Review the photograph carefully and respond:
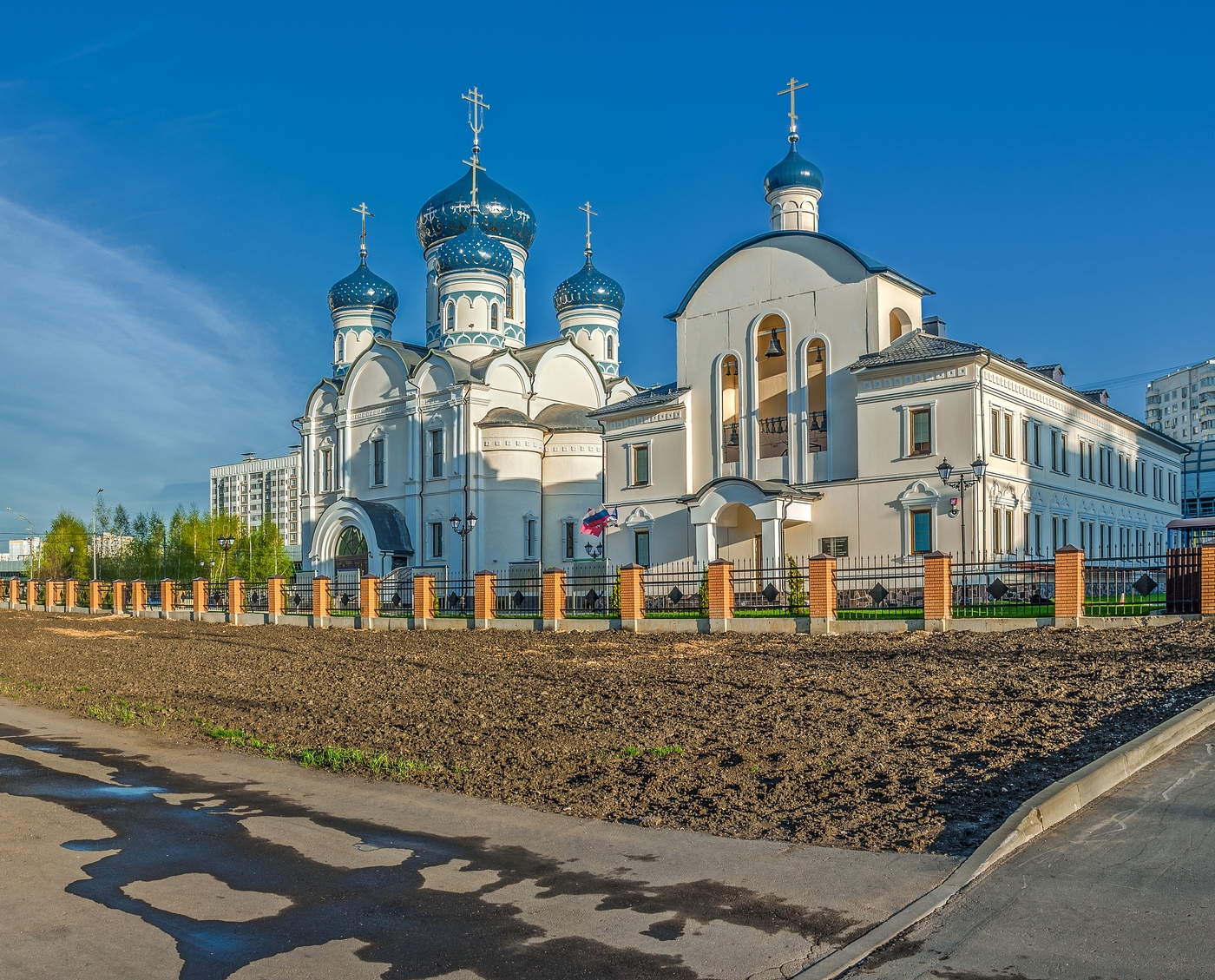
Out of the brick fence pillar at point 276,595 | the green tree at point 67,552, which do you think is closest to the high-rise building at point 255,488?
the green tree at point 67,552

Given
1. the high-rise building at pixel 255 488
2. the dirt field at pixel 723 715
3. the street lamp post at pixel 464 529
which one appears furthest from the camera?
the high-rise building at pixel 255 488

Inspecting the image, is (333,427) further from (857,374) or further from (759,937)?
(759,937)

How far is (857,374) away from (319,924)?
2365 cm

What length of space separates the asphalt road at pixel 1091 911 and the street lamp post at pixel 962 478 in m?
18.1

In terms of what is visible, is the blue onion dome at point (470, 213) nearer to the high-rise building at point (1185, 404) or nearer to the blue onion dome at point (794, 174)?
the blue onion dome at point (794, 174)

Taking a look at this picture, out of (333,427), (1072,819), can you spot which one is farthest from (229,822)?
(333,427)

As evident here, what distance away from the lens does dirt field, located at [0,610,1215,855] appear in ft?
21.6

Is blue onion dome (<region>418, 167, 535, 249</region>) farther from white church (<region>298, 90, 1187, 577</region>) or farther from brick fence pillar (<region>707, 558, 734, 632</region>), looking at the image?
brick fence pillar (<region>707, 558, 734, 632</region>)

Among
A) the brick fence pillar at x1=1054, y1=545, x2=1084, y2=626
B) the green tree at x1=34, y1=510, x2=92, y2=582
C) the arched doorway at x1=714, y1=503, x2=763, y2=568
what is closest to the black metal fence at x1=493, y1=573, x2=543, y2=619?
the arched doorway at x1=714, y1=503, x2=763, y2=568

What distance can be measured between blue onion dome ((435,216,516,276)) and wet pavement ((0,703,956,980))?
35790 millimetres

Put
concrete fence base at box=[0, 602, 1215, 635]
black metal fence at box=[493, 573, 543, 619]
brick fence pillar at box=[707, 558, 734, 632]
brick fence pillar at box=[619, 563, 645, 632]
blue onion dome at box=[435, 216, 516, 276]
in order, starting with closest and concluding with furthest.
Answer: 1. concrete fence base at box=[0, 602, 1215, 635]
2. brick fence pillar at box=[707, 558, 734, 632]
3. brick fence pillar at box=[619, 563, 645, 632]
4. black metal fence at box=[493, 573, 543, 619]
5. blue onion dome at box=[435, 216, 516, 276]

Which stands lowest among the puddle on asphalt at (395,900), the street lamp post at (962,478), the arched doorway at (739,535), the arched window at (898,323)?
the puddle on asphalt at (395,900)

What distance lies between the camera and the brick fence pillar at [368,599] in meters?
25.2

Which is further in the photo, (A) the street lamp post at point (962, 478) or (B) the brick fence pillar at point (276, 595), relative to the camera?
(B) the brick fence pillar at point (276, 595)
